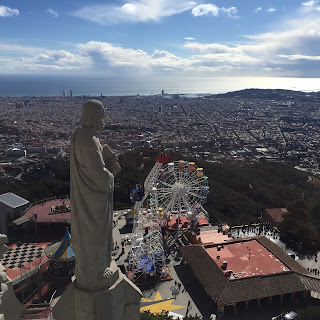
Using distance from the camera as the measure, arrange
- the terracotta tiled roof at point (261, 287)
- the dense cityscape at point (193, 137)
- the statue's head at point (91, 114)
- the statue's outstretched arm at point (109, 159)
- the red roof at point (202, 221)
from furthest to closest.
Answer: the dense cityscape at point (193, 137) → the red roof at point (202, 221) → the terracotta tiled roof at point (261, 287) → the statue's outstretched arm at point (109, 159) → the statue's head at point (91, 114)

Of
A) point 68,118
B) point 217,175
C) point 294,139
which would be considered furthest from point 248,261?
point 68,118

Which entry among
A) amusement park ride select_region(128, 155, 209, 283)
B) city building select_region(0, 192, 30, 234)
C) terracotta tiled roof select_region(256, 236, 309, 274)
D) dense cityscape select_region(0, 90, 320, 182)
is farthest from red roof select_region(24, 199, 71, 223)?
dense cityscape select_region(0, 90, 320, 182)

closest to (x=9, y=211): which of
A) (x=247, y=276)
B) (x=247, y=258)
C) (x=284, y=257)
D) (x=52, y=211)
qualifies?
(x=52, y=211)

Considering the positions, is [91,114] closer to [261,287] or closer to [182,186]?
[261,287]

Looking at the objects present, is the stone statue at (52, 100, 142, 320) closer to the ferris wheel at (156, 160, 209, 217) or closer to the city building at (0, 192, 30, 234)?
the ferris wheel at (156, 160, 209, 217)

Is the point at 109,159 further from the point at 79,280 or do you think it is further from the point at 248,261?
the point at 248,261

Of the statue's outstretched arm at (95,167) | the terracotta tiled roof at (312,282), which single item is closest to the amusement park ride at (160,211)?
the terracotta tiled roof at (312,282)

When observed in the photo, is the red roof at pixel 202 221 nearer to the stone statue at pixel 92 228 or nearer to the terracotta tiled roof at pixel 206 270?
the terracotta tiled roof at pixel 206 270
